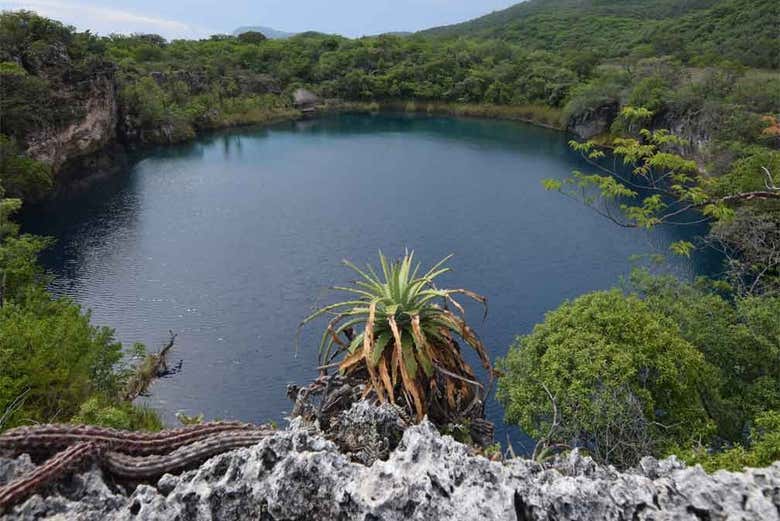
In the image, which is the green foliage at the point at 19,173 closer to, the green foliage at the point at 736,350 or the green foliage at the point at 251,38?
the green foliage at the point at 736,350

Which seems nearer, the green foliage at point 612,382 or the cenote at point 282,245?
the green foliage at point 612,382

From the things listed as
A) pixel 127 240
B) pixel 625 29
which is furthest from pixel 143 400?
pixel 625 29

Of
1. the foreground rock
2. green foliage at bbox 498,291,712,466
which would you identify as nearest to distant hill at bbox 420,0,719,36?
green foliage at bbox 498,291,712,466

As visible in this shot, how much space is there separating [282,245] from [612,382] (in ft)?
66.4

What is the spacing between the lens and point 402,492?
3.27 m

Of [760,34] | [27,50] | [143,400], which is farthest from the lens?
[760,34]

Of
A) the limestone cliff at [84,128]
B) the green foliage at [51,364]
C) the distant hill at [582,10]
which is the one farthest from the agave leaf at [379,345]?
the distant hill at [582,10]

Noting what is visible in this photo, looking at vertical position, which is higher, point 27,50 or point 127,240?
point 27,50

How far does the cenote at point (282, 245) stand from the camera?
18750mm

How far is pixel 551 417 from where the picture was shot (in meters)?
9.75

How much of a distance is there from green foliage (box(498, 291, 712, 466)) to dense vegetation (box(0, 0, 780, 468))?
0.04 m

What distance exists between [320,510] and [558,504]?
1385 mm

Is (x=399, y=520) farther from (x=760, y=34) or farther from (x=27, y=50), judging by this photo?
(x=760, y=34)

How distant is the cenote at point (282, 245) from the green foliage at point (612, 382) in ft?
16.5
